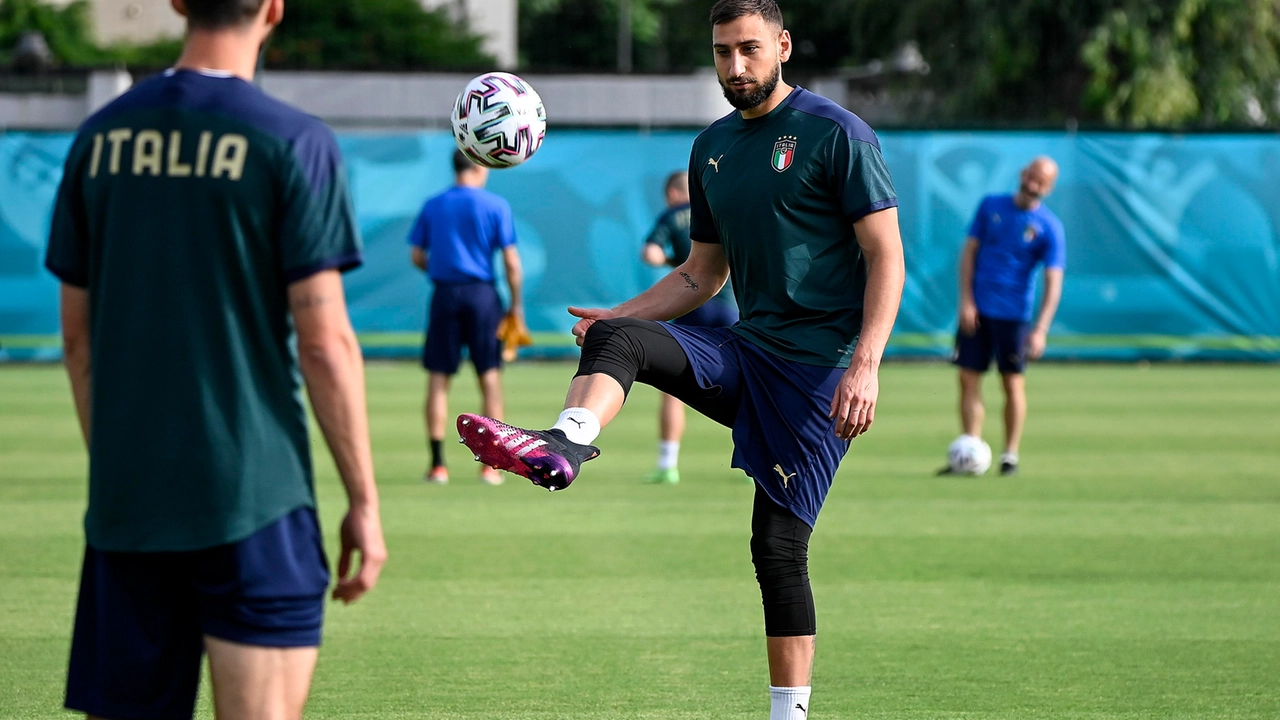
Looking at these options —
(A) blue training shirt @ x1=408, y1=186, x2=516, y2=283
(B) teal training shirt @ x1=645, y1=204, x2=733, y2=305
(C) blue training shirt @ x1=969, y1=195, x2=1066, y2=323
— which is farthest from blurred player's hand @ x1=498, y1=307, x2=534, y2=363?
(C) blue training shirt @ x1=969, y1=195, x2=1066, y2=323

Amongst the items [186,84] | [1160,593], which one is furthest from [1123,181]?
[186,84]

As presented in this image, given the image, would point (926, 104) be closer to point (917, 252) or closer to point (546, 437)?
point (917, 252)

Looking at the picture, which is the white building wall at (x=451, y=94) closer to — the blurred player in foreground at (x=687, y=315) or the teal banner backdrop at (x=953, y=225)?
the teal banner backdrop at (x=953, y=225)

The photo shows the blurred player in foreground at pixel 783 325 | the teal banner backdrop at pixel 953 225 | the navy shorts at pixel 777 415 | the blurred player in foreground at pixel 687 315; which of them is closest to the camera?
the blurred player in foreground at pixel 783 325

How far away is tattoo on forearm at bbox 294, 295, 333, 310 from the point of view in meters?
3.10

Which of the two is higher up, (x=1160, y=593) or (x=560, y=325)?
(x=1160, y=593)

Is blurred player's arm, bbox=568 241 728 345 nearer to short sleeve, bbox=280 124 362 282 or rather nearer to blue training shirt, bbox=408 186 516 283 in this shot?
short sleeve, bbox=280 124 362 282

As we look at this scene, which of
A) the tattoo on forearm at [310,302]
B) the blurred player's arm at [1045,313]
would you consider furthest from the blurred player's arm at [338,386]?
the blurred player's arm at [1045,313]

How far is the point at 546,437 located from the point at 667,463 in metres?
7.27

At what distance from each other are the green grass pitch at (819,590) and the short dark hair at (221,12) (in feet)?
9.35

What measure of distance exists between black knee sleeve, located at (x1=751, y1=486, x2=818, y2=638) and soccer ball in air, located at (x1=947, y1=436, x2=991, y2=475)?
7.31 meters

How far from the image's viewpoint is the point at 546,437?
172 inches

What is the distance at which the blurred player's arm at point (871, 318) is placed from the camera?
458 centimetres

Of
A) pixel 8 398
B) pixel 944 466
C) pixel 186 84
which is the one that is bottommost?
pixel 8 398
